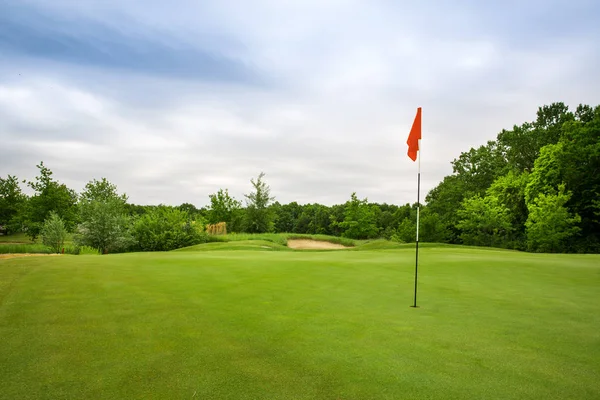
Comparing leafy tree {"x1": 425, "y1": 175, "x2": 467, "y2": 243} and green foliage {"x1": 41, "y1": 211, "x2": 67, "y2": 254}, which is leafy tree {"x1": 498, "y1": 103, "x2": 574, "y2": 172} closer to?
leafy tree {"x1": 425, "y1": 175, "x2": 467, "y2": 243}

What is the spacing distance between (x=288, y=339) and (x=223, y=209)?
130 feet

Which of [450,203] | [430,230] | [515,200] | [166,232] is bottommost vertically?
[166,232]

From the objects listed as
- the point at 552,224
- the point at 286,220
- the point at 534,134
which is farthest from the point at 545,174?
the point at 286,220

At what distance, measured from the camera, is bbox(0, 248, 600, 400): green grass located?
3.08 meters

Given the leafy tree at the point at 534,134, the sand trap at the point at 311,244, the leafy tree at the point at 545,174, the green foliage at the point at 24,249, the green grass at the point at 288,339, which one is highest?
the leafy tree at the point at 534,134

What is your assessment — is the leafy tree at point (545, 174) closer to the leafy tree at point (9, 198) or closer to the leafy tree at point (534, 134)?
the leafy tree at point (534, 134)

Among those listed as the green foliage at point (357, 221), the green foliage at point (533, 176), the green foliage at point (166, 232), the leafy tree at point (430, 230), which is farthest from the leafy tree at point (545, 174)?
the green foliage at point (166, 232)

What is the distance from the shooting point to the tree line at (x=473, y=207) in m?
26.7

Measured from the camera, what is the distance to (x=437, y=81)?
72.1 feet

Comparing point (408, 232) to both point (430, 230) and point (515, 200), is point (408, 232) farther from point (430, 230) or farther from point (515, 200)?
point (515, 200)

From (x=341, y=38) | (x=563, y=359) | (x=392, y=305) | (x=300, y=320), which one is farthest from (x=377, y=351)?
(x=341, y=38)

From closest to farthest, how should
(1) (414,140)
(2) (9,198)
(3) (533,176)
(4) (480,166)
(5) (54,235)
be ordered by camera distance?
(1) (414,140) < (5) (54,235) < (3) (533,176) < (2) (9,198) < (4) (480,166)

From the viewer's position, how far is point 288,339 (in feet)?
14.1

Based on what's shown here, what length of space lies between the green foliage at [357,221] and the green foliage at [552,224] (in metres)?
24.0
